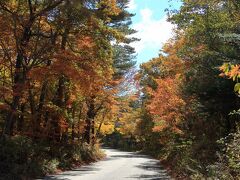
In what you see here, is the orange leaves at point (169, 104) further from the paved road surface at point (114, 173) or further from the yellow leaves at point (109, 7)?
the yellow leaves at point (109, 7)

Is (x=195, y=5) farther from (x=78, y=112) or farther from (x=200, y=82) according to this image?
(x=78, y=112)

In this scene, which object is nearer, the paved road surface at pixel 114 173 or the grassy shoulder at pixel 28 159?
the grassy shoulder at pixel 28 159

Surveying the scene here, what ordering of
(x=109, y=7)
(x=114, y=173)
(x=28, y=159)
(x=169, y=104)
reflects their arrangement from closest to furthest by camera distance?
1. (x=28, y=159)
2. (x=109, y=7)
3. (x=114, y=173)
4. (x=169, y=104)

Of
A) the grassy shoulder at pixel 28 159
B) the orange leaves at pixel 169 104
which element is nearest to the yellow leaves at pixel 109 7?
the orange leaves at pixel 169 104

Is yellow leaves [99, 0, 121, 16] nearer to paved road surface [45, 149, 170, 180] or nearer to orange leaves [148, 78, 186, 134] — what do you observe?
orange leaves [148, 78, 186, 134]

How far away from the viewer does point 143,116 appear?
2301 inches

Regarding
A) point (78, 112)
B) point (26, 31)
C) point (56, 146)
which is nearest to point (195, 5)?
point (26, 31)

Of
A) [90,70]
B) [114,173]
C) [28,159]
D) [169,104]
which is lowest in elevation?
[114,173]

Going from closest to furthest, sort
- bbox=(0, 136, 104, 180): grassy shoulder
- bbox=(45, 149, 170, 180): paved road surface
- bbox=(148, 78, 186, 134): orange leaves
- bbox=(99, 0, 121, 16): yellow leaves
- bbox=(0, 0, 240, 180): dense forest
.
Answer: bbox=(0, 0, 240, 180): dense forest
bbox=(0, 136, 104, 180): grassy shoulder
bbox=(45, 149, 170, 180): paved road surface
bbox=(99, 0, 121, 16): yellow leaves
bbox=(148, 78, 186, 134): orange leaves

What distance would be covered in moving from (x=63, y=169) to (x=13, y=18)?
31.9 ft

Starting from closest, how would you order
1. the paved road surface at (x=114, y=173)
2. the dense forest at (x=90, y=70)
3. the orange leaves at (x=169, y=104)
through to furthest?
the dense forest at (x=90, y=70), the paved road surface at (x=114, y=173), the orange leaves at (x=169, y=104)

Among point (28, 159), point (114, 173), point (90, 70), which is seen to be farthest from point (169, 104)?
point (28, 159)

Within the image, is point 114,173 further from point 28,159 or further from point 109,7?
point 109,7

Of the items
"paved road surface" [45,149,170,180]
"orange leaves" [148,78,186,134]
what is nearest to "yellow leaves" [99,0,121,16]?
"orange leaves" [148,78,186,134]
